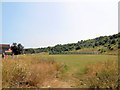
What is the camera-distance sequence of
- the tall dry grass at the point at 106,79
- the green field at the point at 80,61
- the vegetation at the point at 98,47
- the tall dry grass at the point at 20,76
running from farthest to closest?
1. the vegetation at the point at 98,47
2. the green field at the point at 80,61
3. the tall dry grass at the point at 106,79
4. the tall dry grass at the point at 20,76

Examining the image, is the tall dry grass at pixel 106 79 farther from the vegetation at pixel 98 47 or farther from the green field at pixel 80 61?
the vegetation at pixel 98 47

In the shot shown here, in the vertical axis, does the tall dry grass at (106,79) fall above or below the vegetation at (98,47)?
below

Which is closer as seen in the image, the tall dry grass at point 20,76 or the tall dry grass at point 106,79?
the tall dry grass at point 20,76

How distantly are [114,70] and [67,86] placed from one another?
7.00 feet

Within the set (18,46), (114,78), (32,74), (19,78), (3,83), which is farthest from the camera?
(18,46)

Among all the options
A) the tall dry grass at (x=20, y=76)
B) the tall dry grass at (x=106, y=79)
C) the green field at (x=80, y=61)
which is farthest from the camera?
the green field at (x=80, y=61)

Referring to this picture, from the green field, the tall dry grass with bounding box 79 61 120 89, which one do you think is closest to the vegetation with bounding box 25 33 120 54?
the green field

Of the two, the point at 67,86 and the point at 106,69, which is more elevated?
the point at 106,69

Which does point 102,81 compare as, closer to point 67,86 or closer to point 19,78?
point 67,86

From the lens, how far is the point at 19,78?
9.75 m

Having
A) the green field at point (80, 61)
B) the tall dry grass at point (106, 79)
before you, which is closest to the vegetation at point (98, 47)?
the green field at point (80, 61)

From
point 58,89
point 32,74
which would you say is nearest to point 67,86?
point 58,89

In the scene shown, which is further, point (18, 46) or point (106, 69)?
point (18, 46)

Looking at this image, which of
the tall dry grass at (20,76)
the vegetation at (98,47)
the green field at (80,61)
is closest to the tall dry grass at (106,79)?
the green field at (80,61)
